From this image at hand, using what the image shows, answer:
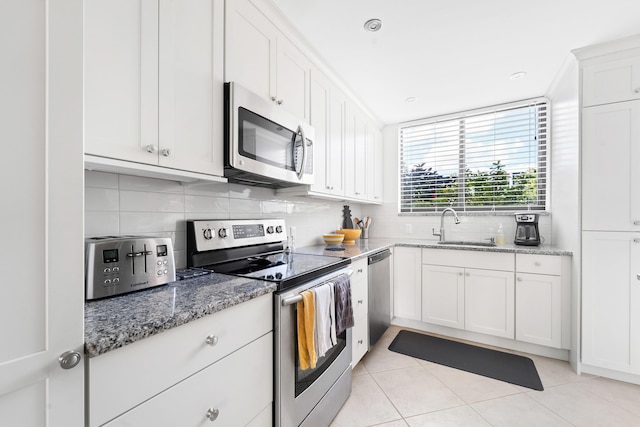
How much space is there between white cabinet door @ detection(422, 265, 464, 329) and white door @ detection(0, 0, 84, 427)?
2.78 meters

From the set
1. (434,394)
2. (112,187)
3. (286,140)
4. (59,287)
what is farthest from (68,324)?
(434,394)

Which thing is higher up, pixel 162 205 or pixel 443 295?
pixel 162 205

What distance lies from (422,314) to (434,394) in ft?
3.38

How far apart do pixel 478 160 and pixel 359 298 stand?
2328mm

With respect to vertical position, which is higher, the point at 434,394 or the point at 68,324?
the point at 68,324

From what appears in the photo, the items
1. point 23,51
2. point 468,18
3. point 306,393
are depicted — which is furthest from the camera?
point 468,18

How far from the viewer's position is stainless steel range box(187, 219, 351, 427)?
1.21m

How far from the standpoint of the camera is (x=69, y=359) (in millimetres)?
556

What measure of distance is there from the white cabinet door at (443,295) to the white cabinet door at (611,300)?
877mm

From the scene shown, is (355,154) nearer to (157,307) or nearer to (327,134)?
(327,134)

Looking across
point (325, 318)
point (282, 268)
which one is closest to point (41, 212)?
point (282, 268)

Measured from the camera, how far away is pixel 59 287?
0.55 meters

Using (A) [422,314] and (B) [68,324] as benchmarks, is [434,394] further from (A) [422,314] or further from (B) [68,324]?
(B) [68,324]

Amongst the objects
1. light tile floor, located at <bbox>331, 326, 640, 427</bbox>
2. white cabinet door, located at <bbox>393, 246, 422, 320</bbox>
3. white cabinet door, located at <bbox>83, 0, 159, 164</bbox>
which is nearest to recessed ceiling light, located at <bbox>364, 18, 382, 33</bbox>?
white cabinet door, located at <bbox>83, 0, 159, 164</bbox>
